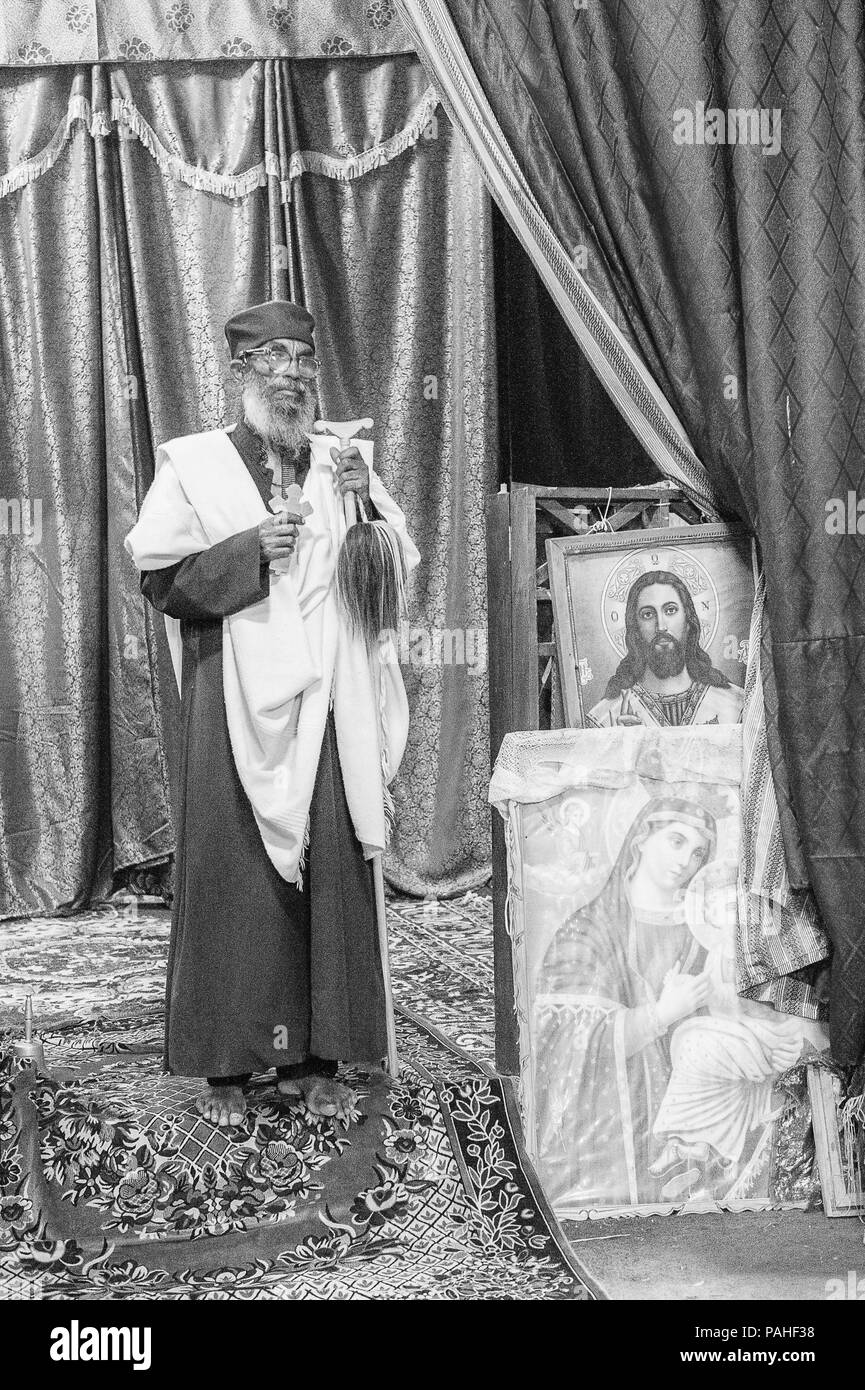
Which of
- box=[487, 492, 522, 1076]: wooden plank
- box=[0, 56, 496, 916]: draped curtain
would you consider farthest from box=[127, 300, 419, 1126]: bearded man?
box=[0, 56, 496, 916]: draped curtain

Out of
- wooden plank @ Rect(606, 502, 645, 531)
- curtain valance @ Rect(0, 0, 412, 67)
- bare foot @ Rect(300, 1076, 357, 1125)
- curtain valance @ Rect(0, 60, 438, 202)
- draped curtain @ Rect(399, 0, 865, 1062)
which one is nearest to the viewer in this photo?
draped curtain @ Rect(399, 0, 865, 1062)

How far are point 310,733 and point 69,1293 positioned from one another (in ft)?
3.89

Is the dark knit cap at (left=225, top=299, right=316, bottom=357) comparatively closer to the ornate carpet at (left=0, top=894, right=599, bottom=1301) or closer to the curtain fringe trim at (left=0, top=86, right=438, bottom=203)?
the ornate carpet at (left=0, top=894, right=599, bottom=1301)

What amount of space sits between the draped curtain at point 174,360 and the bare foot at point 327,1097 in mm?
2347

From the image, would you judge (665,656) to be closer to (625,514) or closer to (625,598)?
(625,598)

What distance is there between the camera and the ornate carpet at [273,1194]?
2.66 meters

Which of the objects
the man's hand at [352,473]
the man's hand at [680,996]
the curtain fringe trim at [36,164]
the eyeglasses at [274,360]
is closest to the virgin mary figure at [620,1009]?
the man's hand at [680,996]

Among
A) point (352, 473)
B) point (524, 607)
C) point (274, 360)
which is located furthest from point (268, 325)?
point (524, 607)

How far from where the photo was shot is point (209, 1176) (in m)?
2.89

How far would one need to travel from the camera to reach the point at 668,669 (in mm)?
3182

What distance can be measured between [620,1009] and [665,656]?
77 centimetres

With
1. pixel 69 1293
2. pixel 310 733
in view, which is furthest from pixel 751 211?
pixel 69 1293

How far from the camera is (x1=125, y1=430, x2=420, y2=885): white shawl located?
3.07 metres

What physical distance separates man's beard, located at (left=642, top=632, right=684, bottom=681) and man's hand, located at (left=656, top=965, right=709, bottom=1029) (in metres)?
0.65
